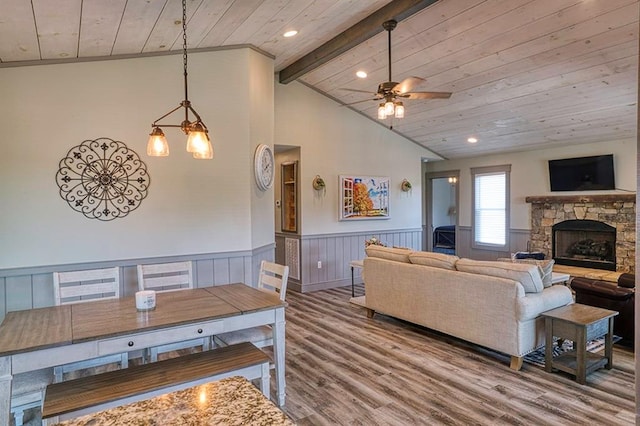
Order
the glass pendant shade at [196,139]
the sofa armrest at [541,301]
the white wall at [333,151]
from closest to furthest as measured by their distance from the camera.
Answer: the glass pendant shade at [196,139], the sofa armrest at [541,301], the white wall at [333,151]

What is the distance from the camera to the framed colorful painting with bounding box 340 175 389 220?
7062 mm

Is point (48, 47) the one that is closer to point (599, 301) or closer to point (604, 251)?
point (599, 301)

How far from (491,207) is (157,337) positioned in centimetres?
740

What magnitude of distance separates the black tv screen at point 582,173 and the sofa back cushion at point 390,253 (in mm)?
3969

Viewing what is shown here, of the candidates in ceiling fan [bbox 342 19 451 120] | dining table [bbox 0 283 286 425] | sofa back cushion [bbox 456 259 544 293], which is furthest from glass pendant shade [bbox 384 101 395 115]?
dining table [bbox 0 283 286 425]

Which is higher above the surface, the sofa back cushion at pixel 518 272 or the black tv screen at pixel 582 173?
the black tv screen at pixel 582 173

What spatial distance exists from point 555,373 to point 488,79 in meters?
3.55

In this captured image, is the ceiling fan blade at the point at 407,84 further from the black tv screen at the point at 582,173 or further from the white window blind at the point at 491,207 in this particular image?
the white window blind at the point at 491,207

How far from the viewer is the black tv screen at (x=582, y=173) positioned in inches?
250

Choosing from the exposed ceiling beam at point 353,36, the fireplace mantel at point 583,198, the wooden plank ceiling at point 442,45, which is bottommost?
the fireplace mantel at point 583,198

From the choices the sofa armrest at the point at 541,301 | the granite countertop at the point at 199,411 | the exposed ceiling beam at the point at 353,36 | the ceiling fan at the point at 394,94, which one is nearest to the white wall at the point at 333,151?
the exposed ceiling beam at the point at 353,36

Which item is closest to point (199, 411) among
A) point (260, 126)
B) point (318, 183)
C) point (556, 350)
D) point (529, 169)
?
point (556, 350)

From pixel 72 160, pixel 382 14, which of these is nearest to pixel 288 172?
pixel 382 14

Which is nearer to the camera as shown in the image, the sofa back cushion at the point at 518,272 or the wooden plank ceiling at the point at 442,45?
the wooden plank ceiling at the point at 442,45
